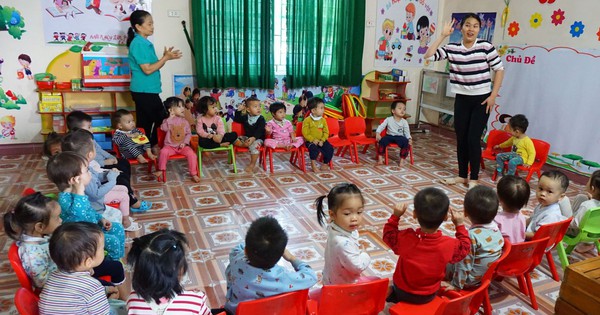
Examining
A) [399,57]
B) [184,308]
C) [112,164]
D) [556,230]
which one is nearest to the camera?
[184,308]

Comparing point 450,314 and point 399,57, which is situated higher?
point 399,57

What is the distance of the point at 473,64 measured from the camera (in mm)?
4363

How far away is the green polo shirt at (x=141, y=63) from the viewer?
4.73 meters

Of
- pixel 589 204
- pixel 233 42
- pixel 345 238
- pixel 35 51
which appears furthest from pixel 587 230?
pixel 35 51

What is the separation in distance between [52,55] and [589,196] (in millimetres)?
5442

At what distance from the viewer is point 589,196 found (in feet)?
10.1

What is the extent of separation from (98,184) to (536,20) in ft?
17.2

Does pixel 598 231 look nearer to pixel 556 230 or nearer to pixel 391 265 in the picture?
pixel 556 230

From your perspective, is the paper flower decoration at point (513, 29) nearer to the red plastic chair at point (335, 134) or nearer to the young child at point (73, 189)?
the red plastic chair at point (335, 134)

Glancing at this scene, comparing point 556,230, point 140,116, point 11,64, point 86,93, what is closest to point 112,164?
point 140,116

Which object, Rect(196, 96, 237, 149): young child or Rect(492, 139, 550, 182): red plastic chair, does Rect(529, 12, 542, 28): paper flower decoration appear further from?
Rect(196, 96, 237, 149): young child

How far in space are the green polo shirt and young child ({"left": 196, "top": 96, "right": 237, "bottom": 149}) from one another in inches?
23.4

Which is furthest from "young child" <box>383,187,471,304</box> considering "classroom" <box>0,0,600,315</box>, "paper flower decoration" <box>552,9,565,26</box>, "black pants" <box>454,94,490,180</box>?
"paper flower decoration" <box>552,9,565,26</box>

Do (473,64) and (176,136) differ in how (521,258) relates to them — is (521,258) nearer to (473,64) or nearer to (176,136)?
(473,64)
